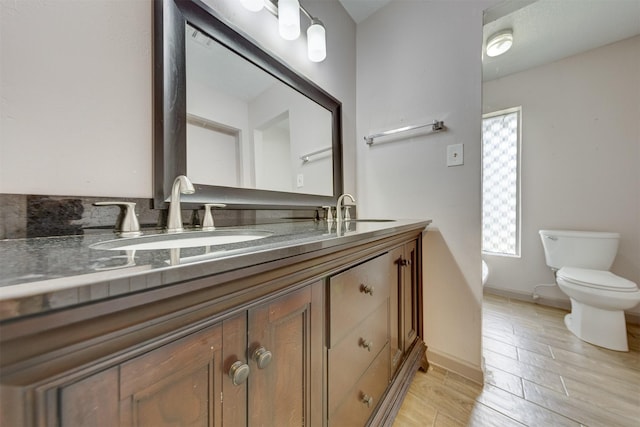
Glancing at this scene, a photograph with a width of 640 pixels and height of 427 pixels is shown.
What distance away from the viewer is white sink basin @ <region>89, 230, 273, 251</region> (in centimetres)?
51

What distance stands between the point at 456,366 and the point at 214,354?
1.40m

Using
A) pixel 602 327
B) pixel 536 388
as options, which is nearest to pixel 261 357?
pixel 536 388

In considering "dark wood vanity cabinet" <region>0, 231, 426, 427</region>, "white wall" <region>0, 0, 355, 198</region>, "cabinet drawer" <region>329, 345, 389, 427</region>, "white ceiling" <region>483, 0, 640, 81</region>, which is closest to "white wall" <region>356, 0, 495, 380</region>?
"white ceiling" <region>483, 0, 640, 81</region>

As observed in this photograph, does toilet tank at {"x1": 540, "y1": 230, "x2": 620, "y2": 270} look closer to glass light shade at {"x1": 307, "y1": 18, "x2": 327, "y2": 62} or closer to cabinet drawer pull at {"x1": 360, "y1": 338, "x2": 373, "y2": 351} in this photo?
cabinet drawer pull at {"x1": 360, "y1": 338, "x2": 373, "y2": 351}

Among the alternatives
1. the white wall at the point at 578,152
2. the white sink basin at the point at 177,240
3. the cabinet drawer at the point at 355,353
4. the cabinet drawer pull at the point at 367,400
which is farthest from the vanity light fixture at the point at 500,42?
the cabinet drawer pull at the point at 367,400

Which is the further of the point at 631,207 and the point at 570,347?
the point at 631,207

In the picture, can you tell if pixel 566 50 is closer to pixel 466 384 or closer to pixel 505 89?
pixel 505 89

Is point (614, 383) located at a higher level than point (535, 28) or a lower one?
lower

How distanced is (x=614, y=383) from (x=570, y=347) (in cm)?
30

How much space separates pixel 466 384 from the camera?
1.15 m

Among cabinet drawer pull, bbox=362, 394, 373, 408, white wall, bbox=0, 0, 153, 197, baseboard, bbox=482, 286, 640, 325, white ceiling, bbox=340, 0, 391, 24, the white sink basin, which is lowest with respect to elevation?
baseboard, bbox=482, 286, 640, 325

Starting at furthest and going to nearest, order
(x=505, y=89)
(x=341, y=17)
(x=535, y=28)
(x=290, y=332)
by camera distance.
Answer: (x=505, y=89), (x=535, y=28), (x=341, y=17), (x=290, y=332)

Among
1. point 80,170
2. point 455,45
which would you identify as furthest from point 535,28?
point 80,170

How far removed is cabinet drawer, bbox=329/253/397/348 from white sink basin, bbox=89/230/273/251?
0.26 meters
